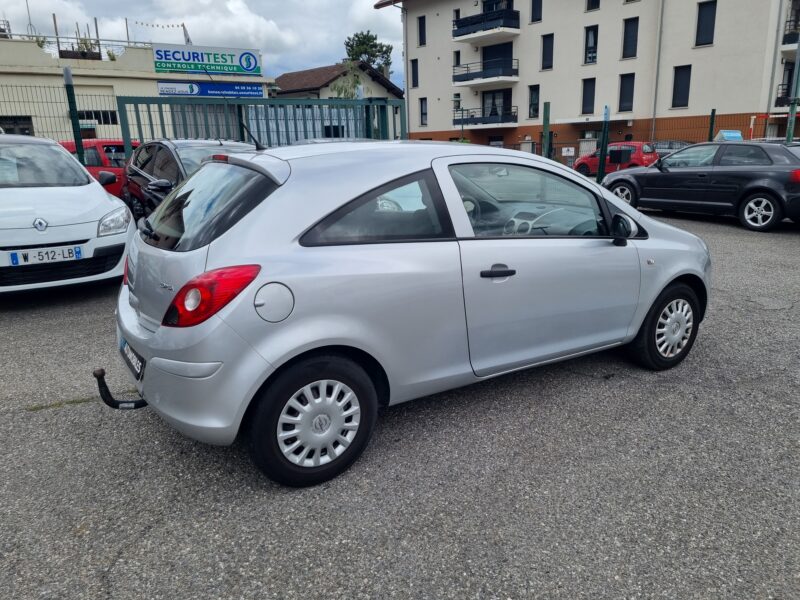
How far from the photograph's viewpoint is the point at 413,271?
9.52 feet

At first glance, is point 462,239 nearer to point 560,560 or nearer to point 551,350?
point 551,350

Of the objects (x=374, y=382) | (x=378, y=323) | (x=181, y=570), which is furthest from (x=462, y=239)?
(x=181, y=570)

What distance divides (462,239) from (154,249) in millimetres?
1530

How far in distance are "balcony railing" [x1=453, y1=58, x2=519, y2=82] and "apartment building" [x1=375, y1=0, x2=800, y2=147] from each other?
2.7 inches

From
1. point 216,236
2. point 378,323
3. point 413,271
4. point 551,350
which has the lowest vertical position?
point 551,350

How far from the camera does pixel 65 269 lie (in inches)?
214

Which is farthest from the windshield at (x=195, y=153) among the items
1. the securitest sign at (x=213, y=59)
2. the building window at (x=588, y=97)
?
the building window at (x=588, y=97)

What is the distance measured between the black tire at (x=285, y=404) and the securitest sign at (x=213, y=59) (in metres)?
24.4

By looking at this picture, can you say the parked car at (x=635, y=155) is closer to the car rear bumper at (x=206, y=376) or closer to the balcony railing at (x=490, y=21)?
the balcony railing at (x=490, y=21)

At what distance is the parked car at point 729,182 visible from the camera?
979 centimetres

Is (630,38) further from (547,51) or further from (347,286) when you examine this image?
(347,286)

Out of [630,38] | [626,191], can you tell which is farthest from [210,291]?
[630,38]

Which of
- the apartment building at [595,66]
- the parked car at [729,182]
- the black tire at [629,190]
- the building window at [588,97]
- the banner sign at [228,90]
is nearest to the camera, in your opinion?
the parked car at [729,182]

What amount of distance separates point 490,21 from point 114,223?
38.1m
